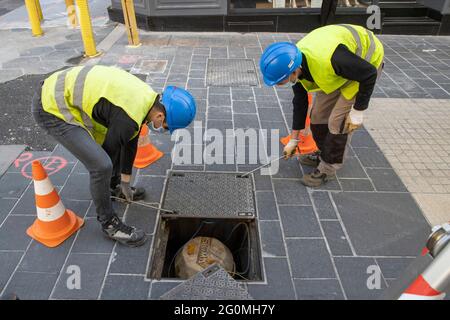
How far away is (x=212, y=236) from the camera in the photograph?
3102mm

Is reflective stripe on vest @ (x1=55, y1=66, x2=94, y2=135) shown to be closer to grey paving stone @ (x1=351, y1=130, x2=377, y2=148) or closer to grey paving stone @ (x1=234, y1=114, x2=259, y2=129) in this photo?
grey paving stone @ (x1=234, y1=114, x2=259, y2=129)

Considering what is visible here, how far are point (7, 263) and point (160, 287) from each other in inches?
47.2

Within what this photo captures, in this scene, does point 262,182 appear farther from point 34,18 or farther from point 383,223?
point 34,18

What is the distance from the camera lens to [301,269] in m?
2.60

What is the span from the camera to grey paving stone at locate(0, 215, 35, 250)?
272cm

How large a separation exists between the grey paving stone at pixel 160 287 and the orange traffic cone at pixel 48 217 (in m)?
0.90

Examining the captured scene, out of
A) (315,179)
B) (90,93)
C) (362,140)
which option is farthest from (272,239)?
(362,140)

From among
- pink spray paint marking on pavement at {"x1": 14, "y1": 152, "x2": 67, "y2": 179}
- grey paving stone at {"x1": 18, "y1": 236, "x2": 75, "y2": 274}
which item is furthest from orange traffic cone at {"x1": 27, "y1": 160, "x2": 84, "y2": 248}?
pink spray paint marking on pavement at {"x1": 14, "y1": 152, "x2": 67, "y2": 179}

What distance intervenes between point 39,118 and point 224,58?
444cm

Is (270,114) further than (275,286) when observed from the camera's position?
Yes

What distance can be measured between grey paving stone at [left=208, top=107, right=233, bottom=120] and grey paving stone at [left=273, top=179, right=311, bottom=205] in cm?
139

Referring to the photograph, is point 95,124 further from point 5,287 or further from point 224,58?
point 224,58

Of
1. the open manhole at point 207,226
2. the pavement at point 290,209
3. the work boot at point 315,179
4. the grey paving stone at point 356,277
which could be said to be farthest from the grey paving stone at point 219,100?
the grey paving stone at point 356,277

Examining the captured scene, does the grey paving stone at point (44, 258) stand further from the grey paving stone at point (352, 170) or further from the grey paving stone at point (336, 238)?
the grey paving stone at point (352, 170)
